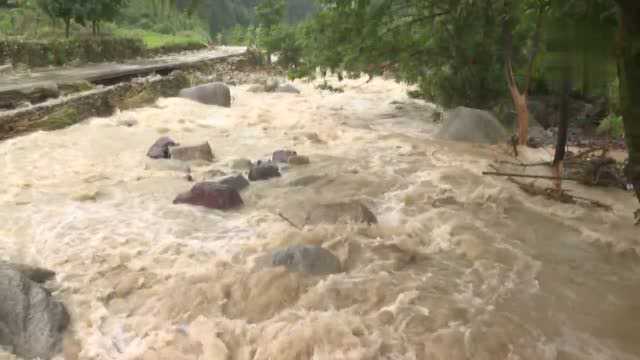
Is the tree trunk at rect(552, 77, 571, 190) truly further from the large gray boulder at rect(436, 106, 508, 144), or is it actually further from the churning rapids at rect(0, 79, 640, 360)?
the large gray boulder at rect(436, 106, 508, 144)

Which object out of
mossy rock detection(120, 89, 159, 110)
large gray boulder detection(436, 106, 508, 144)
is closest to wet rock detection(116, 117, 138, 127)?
mossy rock detection(120, 89, 159, 110)

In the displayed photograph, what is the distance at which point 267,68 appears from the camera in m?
26.3

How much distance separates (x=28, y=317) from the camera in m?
4.05

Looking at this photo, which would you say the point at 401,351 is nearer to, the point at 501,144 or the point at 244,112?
the point at 501,144

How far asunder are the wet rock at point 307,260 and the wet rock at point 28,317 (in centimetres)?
172

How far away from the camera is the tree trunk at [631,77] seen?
172 centimetres

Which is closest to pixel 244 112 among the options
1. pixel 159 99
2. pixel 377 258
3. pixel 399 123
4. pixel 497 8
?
pixel 159 99

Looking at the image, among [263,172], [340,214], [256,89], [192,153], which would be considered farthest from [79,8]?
[340,214]

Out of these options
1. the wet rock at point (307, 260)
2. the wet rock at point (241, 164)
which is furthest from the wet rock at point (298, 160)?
the wet rock at point (307, 260)

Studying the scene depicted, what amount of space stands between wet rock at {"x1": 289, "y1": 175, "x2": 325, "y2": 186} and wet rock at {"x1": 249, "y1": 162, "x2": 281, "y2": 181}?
410mm

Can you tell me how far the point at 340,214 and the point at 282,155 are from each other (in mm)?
2942

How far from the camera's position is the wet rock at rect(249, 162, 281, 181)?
7.76 meters

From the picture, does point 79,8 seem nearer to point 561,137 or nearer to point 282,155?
point 282,155

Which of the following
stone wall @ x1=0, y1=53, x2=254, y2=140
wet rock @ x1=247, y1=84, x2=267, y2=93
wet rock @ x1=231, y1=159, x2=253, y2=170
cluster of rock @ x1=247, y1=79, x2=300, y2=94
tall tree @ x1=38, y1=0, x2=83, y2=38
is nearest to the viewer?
wet rock @ x1=231, y1=159, x2=253, y2=170
